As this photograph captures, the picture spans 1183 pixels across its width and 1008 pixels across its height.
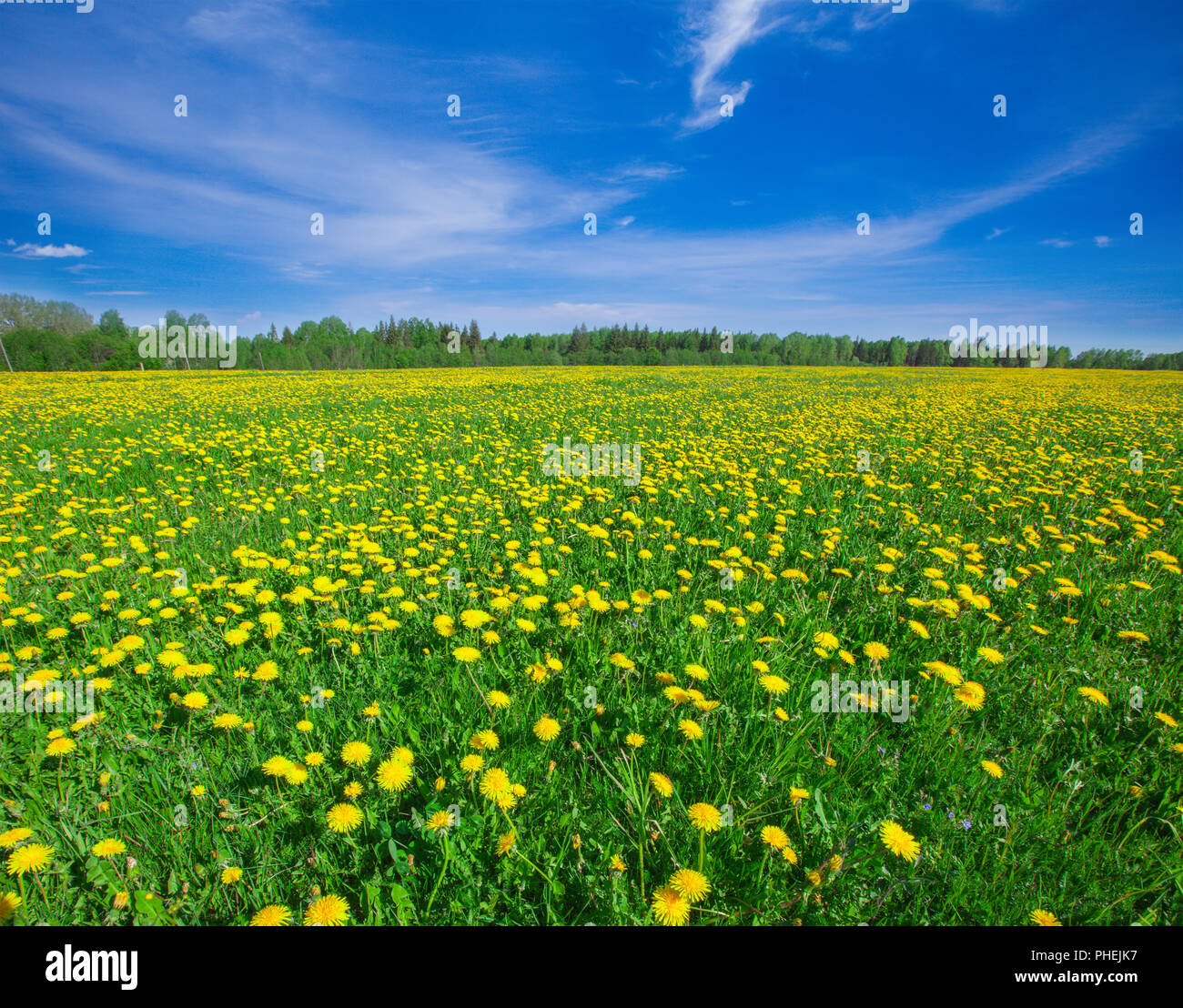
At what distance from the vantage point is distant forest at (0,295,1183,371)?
2014 inches

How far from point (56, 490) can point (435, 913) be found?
6.40 meters

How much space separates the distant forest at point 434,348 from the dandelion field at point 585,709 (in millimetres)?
34415

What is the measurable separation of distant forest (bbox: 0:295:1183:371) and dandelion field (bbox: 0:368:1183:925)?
113ft

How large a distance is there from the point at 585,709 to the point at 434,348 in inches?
2721

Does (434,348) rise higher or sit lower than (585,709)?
higher

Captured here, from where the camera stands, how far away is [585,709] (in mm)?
2279

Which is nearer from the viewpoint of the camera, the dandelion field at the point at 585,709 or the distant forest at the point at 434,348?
the dandelion field at the point at 585,709

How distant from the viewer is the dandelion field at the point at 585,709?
1.57 m

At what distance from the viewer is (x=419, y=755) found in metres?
2.01

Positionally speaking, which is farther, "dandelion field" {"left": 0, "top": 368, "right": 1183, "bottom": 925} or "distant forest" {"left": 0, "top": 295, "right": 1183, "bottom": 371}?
"distant forest" {"left": 0, "top": 295, "right": 1183, "bottom": 371}

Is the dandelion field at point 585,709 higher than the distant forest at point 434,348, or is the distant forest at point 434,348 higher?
the distant forest at point 434,348

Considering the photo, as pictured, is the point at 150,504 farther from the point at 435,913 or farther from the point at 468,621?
the point at 435,913
